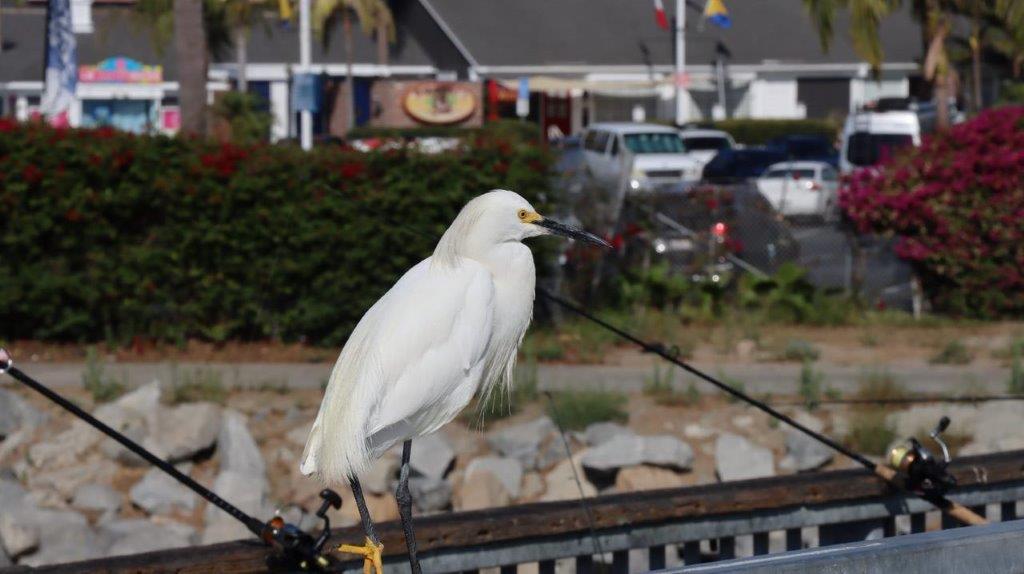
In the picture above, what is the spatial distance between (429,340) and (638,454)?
6.60m

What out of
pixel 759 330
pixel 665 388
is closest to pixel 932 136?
pixel 759 330

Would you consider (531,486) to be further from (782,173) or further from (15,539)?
(782,173)

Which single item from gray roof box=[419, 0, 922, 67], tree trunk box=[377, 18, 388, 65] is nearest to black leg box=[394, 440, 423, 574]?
gray roof box=[419, 0, 922, 67]

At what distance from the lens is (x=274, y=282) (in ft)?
39.9

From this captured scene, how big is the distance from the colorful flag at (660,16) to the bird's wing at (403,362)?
82.8ft

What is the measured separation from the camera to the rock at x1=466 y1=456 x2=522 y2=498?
32.3 ft

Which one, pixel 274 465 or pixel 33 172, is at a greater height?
pixel 33 172

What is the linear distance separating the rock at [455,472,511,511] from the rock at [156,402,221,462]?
1.94 m

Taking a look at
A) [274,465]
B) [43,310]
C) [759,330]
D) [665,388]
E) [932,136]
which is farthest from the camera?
[932,136]

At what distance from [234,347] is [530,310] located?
364 inches

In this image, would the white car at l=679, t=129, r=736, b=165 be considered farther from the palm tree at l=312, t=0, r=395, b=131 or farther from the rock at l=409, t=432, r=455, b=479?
the rock at l=409, t=432, r=455, b=479

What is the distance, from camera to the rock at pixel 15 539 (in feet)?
27.8

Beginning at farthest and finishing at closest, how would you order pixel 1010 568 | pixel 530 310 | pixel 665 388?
pixel 665 388, pixel 530 310, pixel 1010 568

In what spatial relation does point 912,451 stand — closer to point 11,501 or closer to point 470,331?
point 470,331
